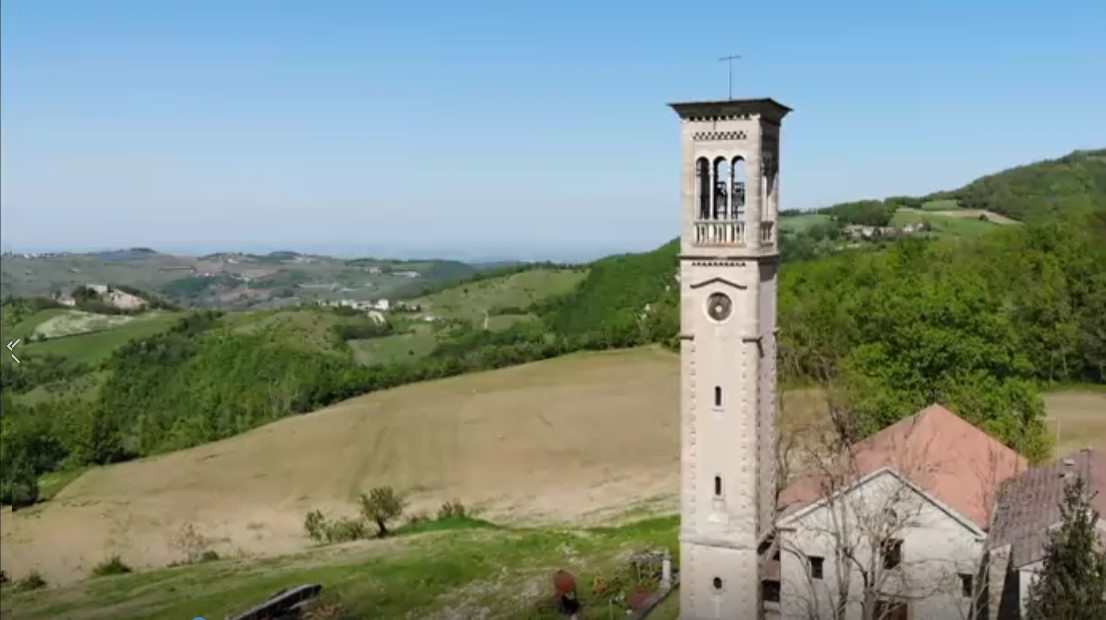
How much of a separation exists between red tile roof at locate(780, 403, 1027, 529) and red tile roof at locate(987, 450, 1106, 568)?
51 cm

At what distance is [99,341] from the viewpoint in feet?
354

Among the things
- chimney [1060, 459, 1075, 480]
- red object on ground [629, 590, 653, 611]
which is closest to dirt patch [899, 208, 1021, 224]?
chimney [1060, 459, 1075, 480]

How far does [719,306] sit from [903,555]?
7648 millimetres

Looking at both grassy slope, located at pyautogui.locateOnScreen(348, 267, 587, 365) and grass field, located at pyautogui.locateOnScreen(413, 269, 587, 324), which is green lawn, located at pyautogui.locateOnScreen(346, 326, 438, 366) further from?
grass field, located at pyautogui.locateOnScreen(413, 269, 587, 324)

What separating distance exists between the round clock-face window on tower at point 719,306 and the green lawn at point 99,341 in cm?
8280

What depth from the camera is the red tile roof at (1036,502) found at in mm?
22984

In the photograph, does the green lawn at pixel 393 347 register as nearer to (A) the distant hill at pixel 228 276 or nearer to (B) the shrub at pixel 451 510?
(A) the distant hill at pixel 228 276

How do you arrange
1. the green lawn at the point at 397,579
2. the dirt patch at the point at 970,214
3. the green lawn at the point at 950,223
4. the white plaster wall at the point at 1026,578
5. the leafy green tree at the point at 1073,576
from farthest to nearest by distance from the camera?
the dirt patch at the point at 970,214 → the green lawn at the point at 950,223 → the green lawn at the point at 397,579 → the white plaster wall at the point at 1026,578 → the leafy green tree at the point at 1073,576

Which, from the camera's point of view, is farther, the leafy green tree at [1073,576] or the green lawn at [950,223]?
the green lawn at [950,223]

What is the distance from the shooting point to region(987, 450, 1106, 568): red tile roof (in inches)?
905

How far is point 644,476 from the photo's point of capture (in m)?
55.9

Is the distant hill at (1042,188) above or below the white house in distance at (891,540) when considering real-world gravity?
above

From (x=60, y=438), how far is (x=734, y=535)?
224 feet

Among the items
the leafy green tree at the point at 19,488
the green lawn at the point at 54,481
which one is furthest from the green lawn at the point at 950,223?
the leafy green tree at the point at 19,488
